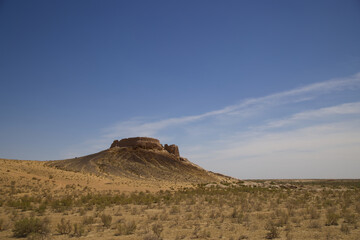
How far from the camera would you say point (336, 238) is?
9.65m

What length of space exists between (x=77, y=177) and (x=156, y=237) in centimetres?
3592

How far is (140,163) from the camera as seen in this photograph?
59.5 meters

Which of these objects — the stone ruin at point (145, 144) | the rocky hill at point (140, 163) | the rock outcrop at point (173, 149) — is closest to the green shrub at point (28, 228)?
the rocky hill at point (140, 163)

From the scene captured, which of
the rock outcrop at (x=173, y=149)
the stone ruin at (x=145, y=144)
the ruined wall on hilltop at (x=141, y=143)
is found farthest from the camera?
the rock outcrop at (x=173, y=149)

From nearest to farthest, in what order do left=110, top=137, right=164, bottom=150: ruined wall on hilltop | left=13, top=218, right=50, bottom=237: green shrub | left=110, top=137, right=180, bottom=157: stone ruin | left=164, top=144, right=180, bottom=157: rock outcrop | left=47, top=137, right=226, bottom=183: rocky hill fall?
left=13, top=218, right=50, bottom=237: green shrub < left=47, top=137, right=226, bottom=183: rocky hill < left=110, top=137, right=164, bottom=150: ruined wall on hilltop < left=110, top=137, right=180, bottom=157: stone ruin < left=164, top=144, right=180, bottom=157: rock outcrop

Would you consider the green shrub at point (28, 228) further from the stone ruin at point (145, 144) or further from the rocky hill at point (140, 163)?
the stone ruin at point (145, 144)

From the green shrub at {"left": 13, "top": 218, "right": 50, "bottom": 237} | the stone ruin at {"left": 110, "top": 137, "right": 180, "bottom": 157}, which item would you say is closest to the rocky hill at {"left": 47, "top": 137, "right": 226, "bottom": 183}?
the stone ruin at {"left": 110, "top": 137, "right": 180, "bottom": 157}

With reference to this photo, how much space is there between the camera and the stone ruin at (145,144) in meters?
67.4

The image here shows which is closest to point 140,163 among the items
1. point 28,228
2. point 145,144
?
point 145,144

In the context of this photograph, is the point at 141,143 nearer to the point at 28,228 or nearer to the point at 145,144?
the point at 145,144

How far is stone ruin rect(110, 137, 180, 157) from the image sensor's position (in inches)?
2655

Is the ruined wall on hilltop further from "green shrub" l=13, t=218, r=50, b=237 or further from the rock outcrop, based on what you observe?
"green shrub" l=13, t=218, r=50, b=237

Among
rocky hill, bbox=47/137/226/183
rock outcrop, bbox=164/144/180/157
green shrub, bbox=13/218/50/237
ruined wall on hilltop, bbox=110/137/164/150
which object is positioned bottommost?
green shrub, bbox=13/218/50/237

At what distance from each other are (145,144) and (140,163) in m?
8.77
